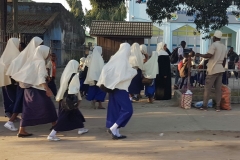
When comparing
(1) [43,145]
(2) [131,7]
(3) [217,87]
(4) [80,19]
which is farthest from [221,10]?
(4) [80,19]

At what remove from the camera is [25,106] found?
627cm

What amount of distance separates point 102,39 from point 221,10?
46.7 feet

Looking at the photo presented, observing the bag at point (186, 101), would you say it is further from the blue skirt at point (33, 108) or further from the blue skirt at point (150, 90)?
the blue skirt at point (33, 108)

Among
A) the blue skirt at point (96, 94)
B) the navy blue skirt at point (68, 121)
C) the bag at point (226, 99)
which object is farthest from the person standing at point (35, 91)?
the bag at point (226, 99)

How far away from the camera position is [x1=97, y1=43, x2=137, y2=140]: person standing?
6.15 meters

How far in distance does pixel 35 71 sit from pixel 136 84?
4.46m

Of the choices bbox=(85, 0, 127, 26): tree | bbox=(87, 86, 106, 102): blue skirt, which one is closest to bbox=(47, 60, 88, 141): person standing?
bbox=(87, 86, 106, 102): blue skirt

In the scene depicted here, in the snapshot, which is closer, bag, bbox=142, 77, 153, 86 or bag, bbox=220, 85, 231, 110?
bag, bbox=220, 85, 231, 110

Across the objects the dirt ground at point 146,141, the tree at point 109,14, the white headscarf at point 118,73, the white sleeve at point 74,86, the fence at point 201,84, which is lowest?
the dirt ground at point 146,141

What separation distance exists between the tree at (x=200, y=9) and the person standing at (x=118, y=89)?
4.87 meters

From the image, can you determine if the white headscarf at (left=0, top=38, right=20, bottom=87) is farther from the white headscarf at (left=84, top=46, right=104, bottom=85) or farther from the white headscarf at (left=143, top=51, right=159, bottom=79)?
the white headscarf at (left=143, top=51, right=159, bottom=79)

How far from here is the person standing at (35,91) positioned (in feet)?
20.1

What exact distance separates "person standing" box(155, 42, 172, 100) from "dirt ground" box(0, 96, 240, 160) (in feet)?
7.37

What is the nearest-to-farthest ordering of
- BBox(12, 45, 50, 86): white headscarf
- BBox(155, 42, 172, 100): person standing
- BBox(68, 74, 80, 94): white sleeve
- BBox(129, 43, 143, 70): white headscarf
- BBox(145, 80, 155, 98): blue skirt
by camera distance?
BBox(12, 45, 50, 86): white headscarf
BBox(68, 74, 80, 94): white sleeve
BBox(129, 43, 143, 70): white headscarf
BBox(145, 80, 155, 98): blue skirt
BBox(155, 42, 172, 100): person standing
